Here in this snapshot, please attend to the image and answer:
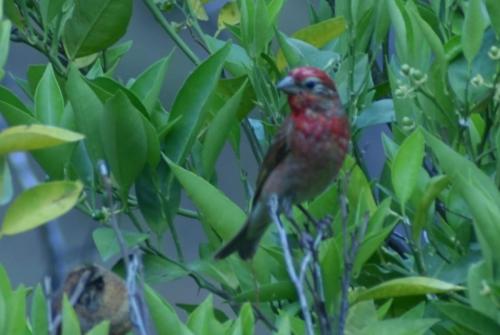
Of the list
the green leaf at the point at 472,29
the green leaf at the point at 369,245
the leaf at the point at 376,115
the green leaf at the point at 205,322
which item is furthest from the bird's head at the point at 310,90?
the green leaf at the point at 205,322

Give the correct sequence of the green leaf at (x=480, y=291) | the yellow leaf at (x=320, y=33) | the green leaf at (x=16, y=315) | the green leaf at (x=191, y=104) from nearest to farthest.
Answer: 1. the green leaf at (x=16, y=315)
2. the green leaf at (x=480, y=291)
3. the green leaf at (x=191, y=104)
4. the yellow leaf at (x=320, y=33)

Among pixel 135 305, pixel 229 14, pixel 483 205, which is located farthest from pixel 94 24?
pixel 135 305

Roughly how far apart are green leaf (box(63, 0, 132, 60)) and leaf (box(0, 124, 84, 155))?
56.4 inches

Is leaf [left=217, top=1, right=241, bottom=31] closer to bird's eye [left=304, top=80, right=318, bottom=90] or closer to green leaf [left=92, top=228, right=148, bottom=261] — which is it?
bird's eye [left=304, top=80, right=318, bottom=90]

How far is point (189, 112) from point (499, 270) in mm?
907

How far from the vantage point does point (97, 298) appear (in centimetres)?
254

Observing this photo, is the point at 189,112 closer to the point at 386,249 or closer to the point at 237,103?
the point at 237,103

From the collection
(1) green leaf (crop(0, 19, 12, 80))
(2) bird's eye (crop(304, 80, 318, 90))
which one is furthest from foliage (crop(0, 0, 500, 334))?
(1) green leaf (crop(0, 19, 12, 80))

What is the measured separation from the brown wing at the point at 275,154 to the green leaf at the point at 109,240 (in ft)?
1.16

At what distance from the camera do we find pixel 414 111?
3.41 m

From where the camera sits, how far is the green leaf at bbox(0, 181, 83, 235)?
7.36 ft

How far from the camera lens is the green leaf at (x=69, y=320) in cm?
236

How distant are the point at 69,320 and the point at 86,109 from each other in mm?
917

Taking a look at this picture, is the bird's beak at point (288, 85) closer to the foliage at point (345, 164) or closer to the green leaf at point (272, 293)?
the foliage at point (345, 164)
